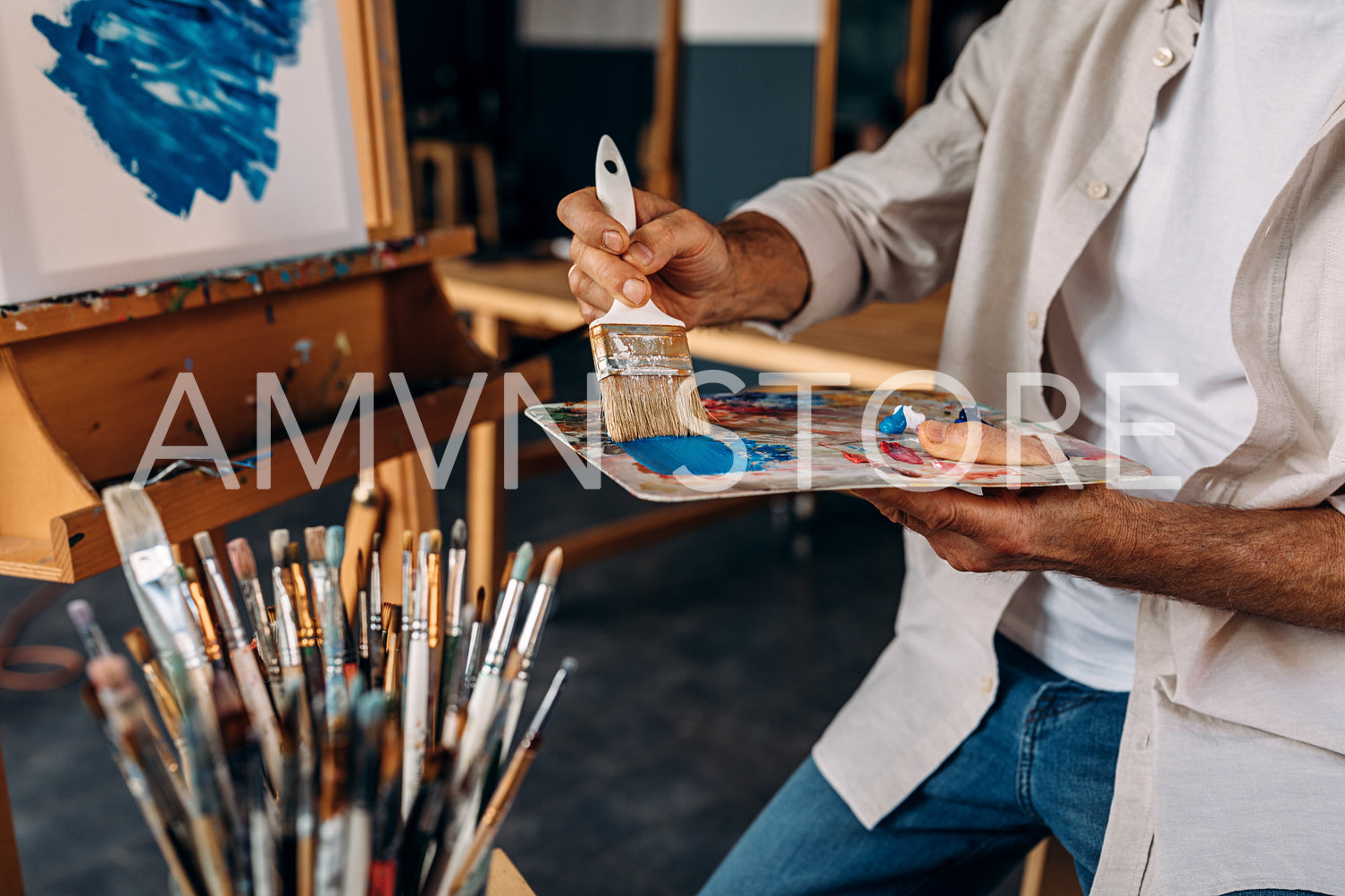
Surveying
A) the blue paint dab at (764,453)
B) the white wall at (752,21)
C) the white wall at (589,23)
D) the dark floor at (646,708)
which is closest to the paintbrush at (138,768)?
the blue paint dab at (764,453)

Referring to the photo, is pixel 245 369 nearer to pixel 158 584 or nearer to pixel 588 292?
pixel 588 292

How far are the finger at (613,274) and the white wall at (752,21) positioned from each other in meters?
3.26

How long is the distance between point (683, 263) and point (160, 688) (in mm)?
565

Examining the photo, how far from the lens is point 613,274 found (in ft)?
2.57

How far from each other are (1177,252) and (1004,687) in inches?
18.0

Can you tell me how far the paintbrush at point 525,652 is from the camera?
56 centimetres

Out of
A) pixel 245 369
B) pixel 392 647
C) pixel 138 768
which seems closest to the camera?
pixel 138 768

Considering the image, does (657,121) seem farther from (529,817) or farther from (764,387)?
(764,387)

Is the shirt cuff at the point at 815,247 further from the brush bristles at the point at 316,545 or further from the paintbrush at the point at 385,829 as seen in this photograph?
the paintbrush at the point at 385,829

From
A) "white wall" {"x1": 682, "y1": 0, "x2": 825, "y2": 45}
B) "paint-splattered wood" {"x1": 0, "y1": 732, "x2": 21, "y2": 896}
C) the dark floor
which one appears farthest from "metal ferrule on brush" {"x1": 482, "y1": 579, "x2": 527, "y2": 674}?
"white wall" {"x1": 682, "y1": 0, "x2": 825, "y2": 45}

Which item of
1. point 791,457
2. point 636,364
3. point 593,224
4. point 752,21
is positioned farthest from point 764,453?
point 752,21

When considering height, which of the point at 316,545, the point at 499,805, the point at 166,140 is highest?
the point at 166,140

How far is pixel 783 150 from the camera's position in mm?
3852

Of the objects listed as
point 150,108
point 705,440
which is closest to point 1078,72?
point 705,440
